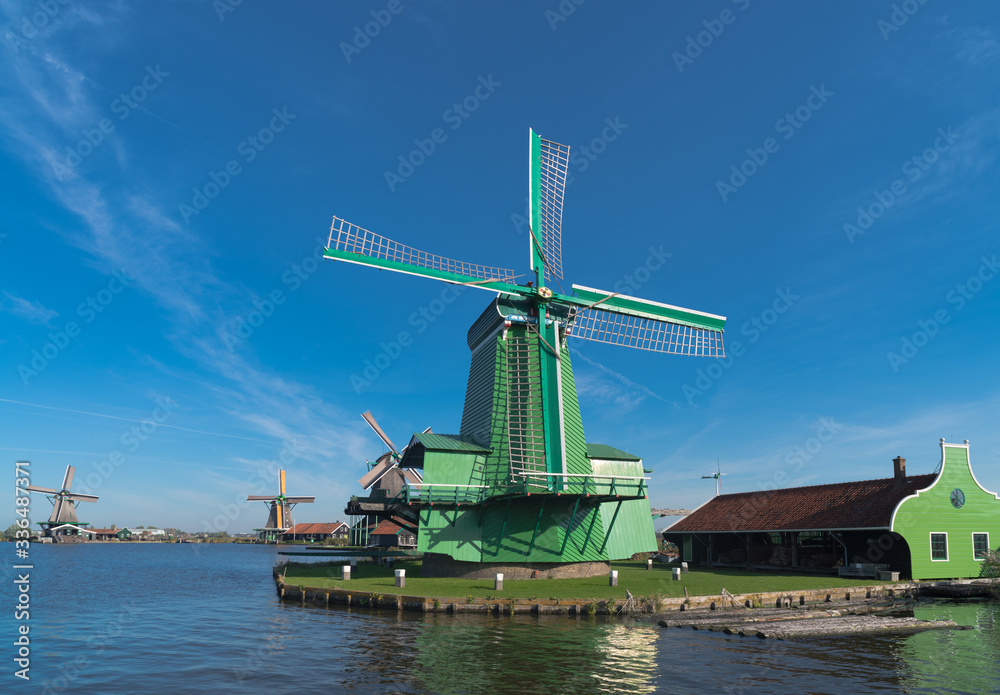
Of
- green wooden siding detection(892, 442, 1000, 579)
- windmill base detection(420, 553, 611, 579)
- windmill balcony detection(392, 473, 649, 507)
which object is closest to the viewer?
windmill balcony detection(392, 473, 649, 507)

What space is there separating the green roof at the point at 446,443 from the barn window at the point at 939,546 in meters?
22.6

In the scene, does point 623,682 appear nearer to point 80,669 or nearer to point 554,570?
point 80,669

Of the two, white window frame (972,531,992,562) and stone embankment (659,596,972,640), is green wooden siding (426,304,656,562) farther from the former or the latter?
white window frame (972,531,992,562)

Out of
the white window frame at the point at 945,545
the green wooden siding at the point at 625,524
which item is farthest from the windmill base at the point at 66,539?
the white window frame at the point at 945,545

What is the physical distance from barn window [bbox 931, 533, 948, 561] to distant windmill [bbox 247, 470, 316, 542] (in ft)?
320

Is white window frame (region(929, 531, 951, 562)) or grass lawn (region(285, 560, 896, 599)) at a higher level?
white window frame (region(929, 531, 951, 562))

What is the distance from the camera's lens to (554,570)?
29.3m

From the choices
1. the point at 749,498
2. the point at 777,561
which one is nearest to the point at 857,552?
the point at 777,561

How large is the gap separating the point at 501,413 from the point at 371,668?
16655 mm

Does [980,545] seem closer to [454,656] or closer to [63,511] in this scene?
[454,656]

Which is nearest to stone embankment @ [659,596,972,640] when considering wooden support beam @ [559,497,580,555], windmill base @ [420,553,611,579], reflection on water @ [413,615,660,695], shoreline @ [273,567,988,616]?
shoreline @ [273,567,988,616]

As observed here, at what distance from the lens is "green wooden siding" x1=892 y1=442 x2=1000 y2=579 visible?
98.6ft

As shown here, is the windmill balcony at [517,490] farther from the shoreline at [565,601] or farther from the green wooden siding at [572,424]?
the shoreline at [565,601]

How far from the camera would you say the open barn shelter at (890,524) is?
30312mm
